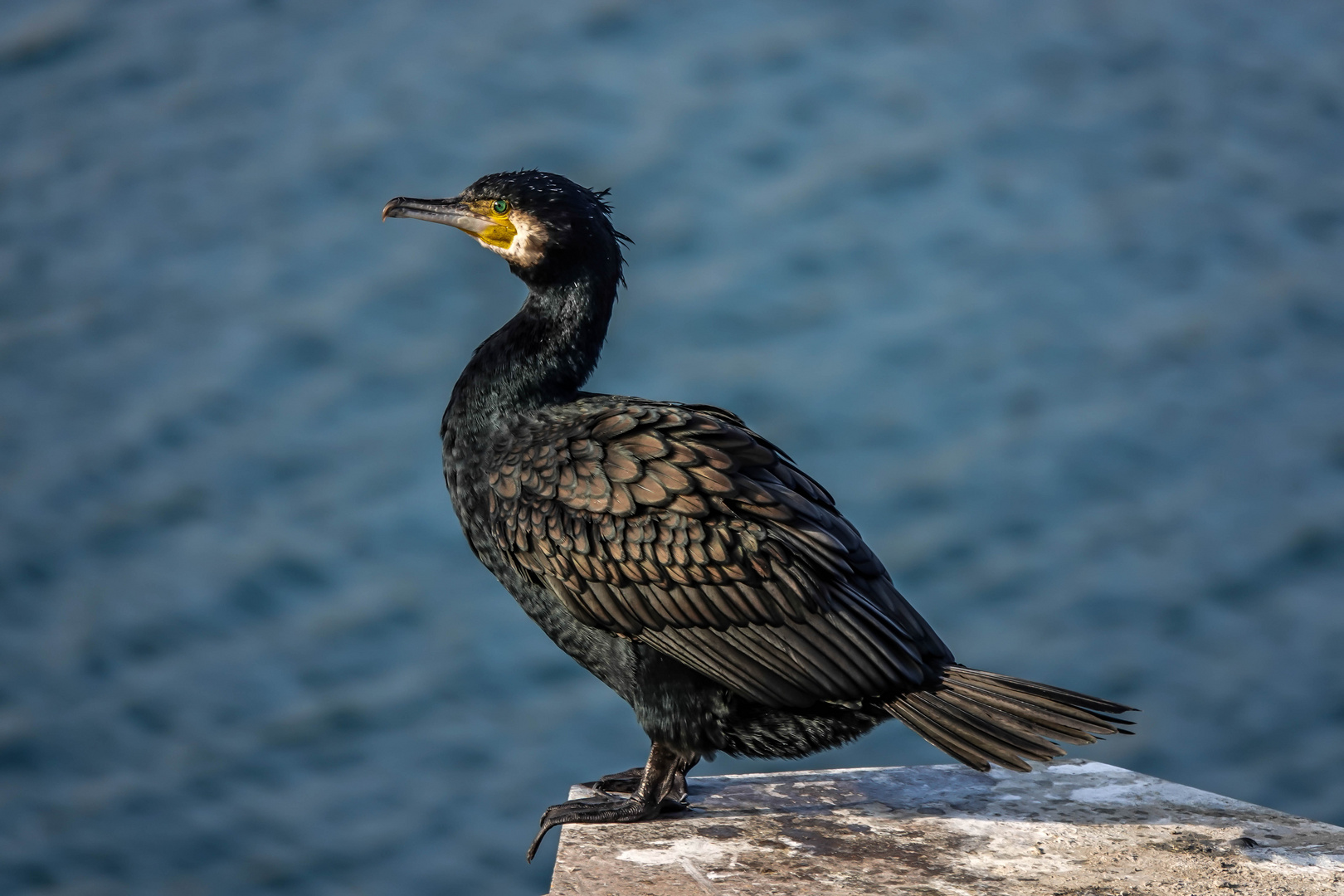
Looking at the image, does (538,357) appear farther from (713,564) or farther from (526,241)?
(713,564)

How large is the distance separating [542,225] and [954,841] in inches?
71.6

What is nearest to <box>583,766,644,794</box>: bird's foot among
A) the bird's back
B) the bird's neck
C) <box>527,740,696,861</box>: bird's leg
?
<box>527,740,696,861</box>: bird's leg

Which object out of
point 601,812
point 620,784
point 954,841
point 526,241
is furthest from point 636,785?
point 526,241

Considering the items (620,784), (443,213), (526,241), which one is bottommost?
(620,784)

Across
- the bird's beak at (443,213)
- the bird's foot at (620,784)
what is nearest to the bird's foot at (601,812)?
the bird's foot at (620,784)

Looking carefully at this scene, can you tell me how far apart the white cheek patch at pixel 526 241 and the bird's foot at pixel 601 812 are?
1.38 meters

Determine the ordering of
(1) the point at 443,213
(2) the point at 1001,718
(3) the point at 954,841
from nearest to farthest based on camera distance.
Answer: (2) the point at 1001,718 < (3) the point at 954,841 < (1) the point at 443,213

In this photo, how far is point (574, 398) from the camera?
11.5 feet

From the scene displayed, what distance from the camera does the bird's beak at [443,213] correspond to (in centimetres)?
357

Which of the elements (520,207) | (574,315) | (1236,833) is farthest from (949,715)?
(520,207)

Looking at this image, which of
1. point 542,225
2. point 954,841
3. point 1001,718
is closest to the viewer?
point 1001,718

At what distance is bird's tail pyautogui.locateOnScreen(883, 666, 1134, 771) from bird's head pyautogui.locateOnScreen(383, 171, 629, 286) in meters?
1.36

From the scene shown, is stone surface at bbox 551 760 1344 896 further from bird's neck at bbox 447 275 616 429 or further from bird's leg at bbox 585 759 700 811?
bird's neck at bbox 447 275 616 429

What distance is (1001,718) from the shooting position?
9.85 feet
